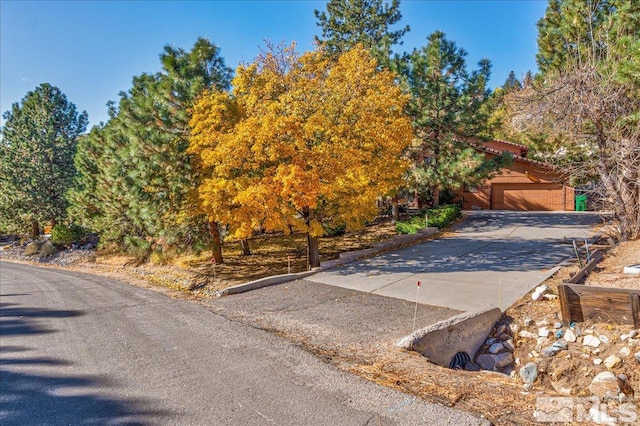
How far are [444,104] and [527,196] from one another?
12061mm

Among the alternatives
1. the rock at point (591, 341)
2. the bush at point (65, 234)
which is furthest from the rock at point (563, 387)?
the bush at point (65, 234)

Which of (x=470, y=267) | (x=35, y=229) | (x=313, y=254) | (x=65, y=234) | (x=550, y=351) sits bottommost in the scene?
(x=550, y=351)

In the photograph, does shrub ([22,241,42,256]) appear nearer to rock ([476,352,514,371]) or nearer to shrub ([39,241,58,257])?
shrub ([39,241,58,257])

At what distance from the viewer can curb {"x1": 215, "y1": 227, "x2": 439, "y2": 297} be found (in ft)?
32.9

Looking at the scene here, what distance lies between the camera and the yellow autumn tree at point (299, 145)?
32.4ft

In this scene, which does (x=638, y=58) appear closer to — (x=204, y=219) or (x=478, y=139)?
(x=204, y=219)

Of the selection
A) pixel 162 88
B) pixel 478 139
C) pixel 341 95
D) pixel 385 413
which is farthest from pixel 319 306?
pixel 478 139

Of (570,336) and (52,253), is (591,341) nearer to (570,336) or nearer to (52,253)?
(570,336)

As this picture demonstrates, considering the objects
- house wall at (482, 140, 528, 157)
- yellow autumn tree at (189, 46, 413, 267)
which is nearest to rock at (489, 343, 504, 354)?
yellow autumn tree at (189, 46, 413, 267)

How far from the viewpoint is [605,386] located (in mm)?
4910

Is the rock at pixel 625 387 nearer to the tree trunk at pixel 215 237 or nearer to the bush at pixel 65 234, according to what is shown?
the tree trunk at pixel 215 237

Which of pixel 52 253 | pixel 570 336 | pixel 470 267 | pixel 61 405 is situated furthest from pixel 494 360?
pixel 52 253

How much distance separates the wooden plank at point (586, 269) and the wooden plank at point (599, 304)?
94cm

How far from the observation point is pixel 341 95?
1097 cm
